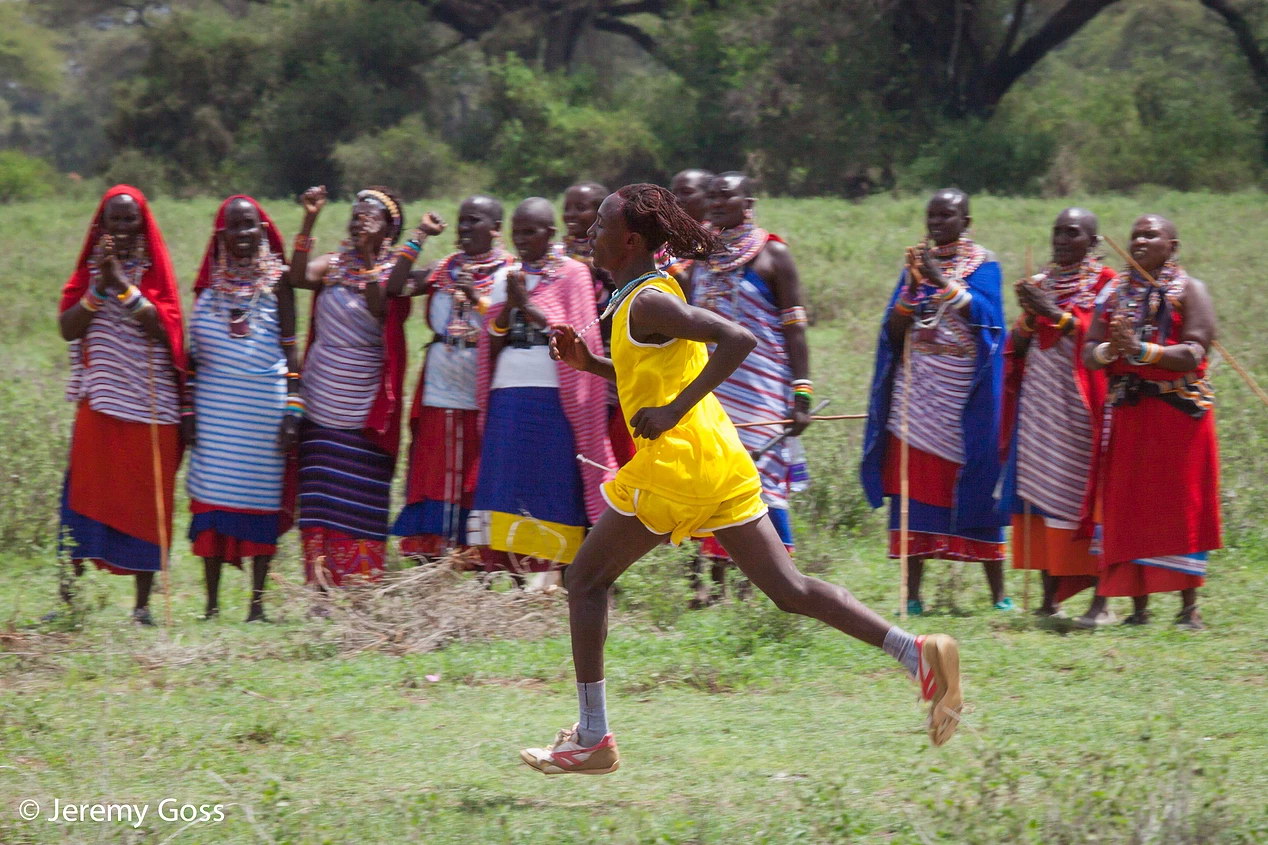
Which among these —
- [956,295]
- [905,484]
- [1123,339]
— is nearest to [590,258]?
[956,295]

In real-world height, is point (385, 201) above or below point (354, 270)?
above

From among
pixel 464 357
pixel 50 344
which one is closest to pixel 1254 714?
pixel 464 357

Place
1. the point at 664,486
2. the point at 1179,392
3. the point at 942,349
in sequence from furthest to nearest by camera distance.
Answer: the point at 942,349
the point at 1179,392
the point at 664,486

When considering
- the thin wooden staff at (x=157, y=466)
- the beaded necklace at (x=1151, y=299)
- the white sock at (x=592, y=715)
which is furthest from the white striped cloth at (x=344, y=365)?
the beaded necklace at (x=1151, y=299)

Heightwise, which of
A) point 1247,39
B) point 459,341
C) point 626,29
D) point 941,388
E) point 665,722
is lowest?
point 665,722

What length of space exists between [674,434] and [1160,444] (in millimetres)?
2928

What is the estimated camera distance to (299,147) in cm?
2903

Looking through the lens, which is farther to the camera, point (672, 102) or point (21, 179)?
point (21, 179)

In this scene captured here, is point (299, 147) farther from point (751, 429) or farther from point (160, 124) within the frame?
point (751, 429)

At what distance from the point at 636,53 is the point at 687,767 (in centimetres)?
4060

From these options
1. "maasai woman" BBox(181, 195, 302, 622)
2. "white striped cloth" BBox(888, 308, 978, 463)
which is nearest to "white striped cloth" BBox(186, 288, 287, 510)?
A: "maasai woman" BBox(181, 195, 302, 622)

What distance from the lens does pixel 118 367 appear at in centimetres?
669

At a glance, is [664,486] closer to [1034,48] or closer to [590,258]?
[590,258]

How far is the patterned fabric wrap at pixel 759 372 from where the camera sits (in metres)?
6.72
